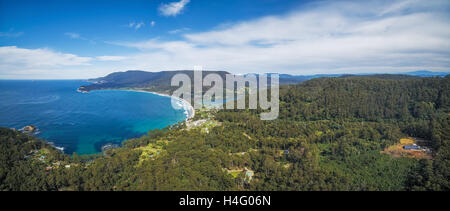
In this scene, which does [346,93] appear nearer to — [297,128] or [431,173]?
[297,128]

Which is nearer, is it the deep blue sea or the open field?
the open field

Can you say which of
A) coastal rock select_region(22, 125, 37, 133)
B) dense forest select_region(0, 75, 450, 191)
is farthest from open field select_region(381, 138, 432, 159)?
coastal rock select_region(22, 125, 37, 133)

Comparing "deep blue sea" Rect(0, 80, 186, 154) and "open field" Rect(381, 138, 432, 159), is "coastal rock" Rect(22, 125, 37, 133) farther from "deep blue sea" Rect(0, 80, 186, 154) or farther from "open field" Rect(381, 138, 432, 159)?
"open field" Rect(381, 138, 432, 159)

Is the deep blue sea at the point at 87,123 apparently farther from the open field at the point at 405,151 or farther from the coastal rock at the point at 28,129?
the open field at the point at 405,151

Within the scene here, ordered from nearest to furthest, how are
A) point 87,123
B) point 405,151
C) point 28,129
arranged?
point 405,151 → point 28,129 → point 87,123

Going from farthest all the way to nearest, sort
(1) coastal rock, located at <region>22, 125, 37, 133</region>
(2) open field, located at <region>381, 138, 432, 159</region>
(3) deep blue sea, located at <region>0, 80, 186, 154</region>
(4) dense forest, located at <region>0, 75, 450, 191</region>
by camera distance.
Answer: (1) coastal rock, located at <region>22, 125, 37, 133</region> < (3) deep blue sea, located at <region>0, 80, 186, 154</region> < (2) open field, located at <region>381, 138, 432, 159</region> < (4) dense forest, located at <region>0, 75, 450, 191</region>

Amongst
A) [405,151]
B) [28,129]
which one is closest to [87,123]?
[28,129]

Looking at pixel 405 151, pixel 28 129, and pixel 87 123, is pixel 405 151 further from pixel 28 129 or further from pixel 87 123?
pixel 28 129
